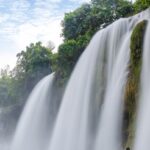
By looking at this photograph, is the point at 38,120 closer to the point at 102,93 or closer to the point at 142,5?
the point at 142,5

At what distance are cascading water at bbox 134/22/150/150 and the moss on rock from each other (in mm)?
261

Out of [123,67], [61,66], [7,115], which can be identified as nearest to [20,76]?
[7,115]

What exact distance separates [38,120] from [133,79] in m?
15.0

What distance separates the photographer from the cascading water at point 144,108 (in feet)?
40.5

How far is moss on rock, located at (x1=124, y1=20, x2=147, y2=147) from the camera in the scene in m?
15.4

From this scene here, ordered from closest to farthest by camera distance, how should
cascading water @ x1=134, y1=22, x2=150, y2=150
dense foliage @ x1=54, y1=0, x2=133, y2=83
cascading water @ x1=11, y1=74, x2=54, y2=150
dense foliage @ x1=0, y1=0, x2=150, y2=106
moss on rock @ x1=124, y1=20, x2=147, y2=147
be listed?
1. cascading water @ x1=134, y1=22, x2=150, y2=150
2. moss on rock @ x1=124, y1=20, x2=147, y2=147
3. dense foliage @ x1=0, y1=0, x2=150, y2=106
4. cascading water @ x1=11, y1=74, x2=54, y2=150
5. dense foliage @ x1=54, y1=0, x2=133, y2=83

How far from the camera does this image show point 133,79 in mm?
15750

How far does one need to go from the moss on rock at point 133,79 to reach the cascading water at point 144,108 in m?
0.26

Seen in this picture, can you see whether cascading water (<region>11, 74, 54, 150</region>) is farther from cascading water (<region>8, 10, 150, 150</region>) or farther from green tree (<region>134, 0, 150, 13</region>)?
green tree (<region>134, 0, 150, 13</region>)

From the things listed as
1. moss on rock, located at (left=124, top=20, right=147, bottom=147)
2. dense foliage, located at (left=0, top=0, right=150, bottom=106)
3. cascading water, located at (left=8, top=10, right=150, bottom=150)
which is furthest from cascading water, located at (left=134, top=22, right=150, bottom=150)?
dense foliage, located at (left=0, top=0, right=150, bottom=106)

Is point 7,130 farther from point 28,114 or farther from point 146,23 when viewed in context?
point 146,23

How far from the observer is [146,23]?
16.4 meters

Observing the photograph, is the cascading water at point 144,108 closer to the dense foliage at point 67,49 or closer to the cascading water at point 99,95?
the cascading water at point 99,95

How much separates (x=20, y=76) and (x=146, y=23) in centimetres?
2635
